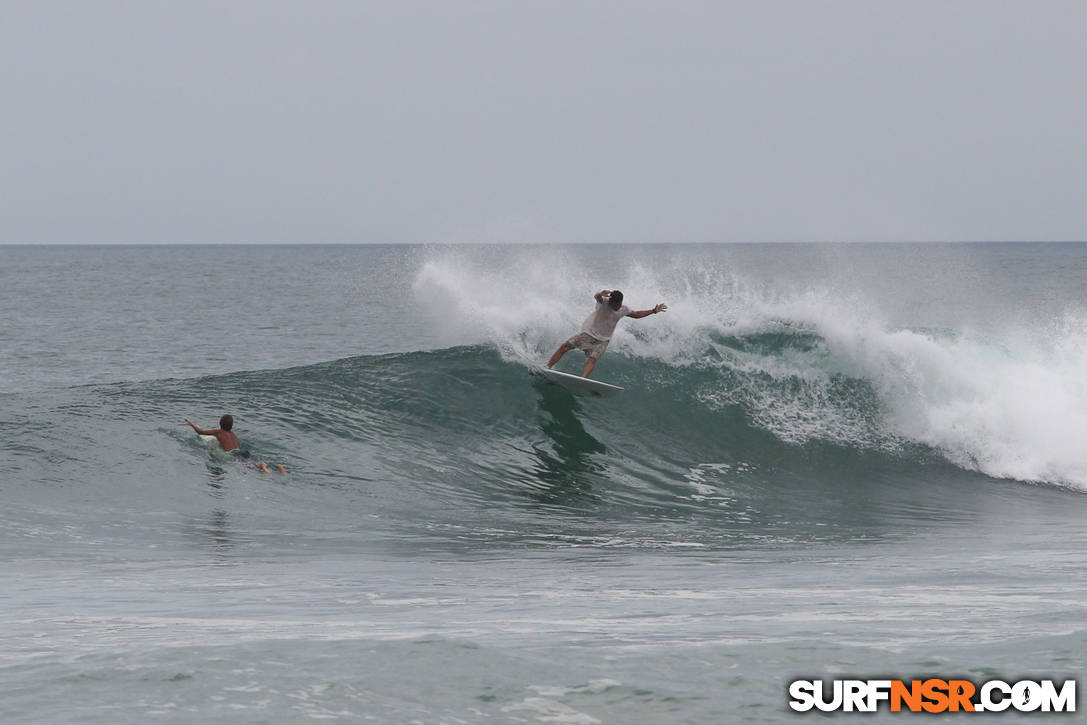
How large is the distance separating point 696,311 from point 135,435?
10014 mm

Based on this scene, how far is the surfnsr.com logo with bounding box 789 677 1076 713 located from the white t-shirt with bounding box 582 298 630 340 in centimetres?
1171

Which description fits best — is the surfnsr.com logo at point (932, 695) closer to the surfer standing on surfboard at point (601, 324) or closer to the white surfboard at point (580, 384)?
the surfer standing on surfboard at point (601, 324)

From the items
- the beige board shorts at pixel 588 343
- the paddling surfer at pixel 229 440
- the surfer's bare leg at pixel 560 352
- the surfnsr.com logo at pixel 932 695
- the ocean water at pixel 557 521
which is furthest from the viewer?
the surfer's bare leg at pixel 560 352

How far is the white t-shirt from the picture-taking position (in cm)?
1667

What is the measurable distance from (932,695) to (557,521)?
7886 mm

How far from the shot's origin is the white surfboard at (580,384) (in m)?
17.2

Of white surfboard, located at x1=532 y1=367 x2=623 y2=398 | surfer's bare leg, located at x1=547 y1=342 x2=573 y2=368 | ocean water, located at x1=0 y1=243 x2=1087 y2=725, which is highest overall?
surfer's bare leg, located at x1=547 y1=342 x2=573 y2=368

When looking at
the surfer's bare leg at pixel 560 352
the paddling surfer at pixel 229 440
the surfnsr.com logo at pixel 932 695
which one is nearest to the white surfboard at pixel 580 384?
the surfer's bare leg at pixel 560 352

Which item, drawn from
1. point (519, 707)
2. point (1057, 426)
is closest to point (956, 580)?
point (519, 707)

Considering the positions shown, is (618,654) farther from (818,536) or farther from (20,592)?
(818,536)

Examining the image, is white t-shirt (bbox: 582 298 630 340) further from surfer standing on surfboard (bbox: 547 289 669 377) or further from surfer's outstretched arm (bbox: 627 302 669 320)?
surfer's outstretched arm (bbox: 627 302 669 320)

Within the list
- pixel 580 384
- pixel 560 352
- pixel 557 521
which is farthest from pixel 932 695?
pixel 580 384

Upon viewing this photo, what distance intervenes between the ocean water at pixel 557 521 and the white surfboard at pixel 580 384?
0.22 meters

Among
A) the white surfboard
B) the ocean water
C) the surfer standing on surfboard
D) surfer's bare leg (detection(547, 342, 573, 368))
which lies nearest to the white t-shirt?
the surfer standing on surfboard
